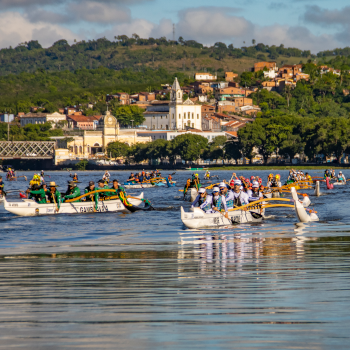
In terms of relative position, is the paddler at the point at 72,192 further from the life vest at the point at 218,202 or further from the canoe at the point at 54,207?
the life vest at the point at 218,202

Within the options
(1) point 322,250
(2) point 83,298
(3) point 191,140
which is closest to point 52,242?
(1) point 322,250

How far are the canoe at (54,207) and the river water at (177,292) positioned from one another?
32.2ft

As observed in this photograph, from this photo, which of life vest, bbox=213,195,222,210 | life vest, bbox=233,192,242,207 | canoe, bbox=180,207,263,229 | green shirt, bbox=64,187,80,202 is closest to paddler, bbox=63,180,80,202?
green shirt, bbox=64,187,80,202

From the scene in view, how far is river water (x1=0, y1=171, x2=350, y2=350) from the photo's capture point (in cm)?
996

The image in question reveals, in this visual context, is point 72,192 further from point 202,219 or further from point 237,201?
point 202,219

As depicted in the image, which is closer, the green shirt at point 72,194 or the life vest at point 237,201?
the life vest at point 237,201

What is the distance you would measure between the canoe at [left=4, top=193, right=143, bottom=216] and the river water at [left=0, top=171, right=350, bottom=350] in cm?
983

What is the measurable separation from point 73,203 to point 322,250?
19664 mm

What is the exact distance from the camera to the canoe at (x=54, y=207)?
3619cm

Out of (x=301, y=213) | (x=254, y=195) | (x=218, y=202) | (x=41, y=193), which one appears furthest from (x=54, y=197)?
(x=301, y=213)

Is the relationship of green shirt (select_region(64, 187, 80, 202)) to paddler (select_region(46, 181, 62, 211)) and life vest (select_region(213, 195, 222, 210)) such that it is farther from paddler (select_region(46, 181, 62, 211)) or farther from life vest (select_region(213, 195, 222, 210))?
life vest (select_region(213, 195, 222, 210))

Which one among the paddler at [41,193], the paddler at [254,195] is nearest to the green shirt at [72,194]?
the paddler at [41,193]

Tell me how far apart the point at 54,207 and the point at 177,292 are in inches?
957

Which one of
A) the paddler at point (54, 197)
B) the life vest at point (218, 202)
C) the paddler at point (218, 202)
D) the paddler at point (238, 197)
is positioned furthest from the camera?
the paddler at point (54, 197)
